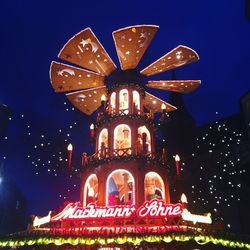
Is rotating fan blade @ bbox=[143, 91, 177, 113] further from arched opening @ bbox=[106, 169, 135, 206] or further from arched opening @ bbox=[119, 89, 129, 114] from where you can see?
arched opening @ bbox=[106, 169, 135, 206]

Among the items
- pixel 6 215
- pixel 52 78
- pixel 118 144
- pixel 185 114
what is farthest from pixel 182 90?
pixel 6 215

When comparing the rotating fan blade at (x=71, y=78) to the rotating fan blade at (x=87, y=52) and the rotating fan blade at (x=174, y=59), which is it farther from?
the rotating fan blade at (x=174, y=59)

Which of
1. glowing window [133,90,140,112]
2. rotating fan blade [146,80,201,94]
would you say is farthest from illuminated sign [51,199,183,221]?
rotating fan blade [146,80,201,94]

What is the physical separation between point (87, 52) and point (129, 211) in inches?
512

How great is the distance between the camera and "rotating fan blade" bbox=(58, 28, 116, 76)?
22.2 m

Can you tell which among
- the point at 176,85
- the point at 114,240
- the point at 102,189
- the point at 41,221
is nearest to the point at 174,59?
the point at 176,85

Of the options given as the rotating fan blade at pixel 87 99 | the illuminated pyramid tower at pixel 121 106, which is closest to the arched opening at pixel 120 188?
the illuminated pyramid tower at pixel 121 106

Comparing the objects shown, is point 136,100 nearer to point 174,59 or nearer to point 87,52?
point 174,59

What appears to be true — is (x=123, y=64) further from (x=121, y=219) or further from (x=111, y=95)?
(x=121, y=219)

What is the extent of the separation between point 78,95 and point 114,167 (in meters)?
8.96

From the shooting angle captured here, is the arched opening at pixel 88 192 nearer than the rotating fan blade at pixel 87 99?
Yes

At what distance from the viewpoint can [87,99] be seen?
27453mm

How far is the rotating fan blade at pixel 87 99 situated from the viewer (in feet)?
87.0

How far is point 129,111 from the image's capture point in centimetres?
2459
